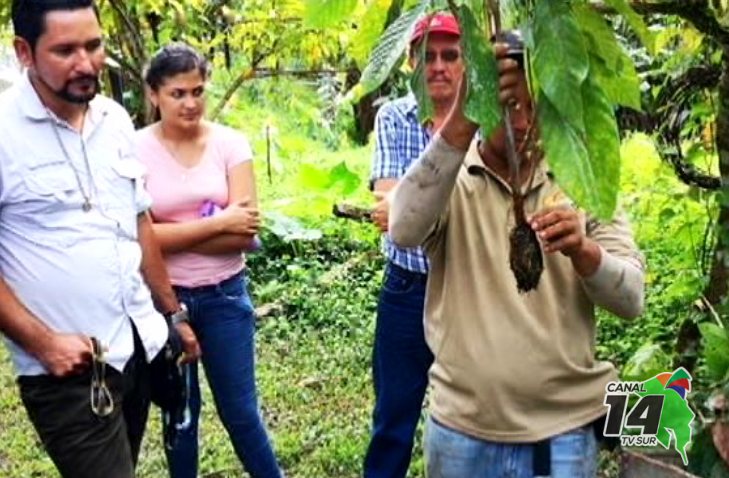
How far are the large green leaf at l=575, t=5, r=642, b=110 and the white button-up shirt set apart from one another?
1275 millimetres

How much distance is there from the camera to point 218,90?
8.16 m

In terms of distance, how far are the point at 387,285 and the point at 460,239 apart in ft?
3.50

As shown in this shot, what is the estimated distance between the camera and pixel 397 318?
301 centimetres

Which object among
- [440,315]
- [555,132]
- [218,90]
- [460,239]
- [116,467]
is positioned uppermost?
[555,132]

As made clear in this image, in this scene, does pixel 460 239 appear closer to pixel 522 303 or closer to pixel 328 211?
pixel 522 303

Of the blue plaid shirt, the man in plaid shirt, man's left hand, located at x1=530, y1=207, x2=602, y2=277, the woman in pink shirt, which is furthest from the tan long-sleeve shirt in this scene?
the woman in pink shirt

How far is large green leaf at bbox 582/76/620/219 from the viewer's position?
146 centimetres

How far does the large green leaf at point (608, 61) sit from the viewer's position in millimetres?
1583

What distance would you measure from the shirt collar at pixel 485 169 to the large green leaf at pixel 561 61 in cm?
51

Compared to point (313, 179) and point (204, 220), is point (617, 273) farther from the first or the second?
point (313, 179)

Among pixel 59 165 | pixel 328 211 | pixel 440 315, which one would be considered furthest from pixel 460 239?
pixel 328 211

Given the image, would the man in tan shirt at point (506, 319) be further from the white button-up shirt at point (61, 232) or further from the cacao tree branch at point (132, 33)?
the cacao tree branch at point (132, 33)

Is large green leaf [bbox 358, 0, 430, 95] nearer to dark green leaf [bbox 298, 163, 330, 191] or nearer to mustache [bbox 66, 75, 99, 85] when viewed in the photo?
mustache [bbox 66, 75, 99, 85]

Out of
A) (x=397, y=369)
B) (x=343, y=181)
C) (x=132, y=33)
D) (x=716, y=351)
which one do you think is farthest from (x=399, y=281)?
(x=343, y=181)
